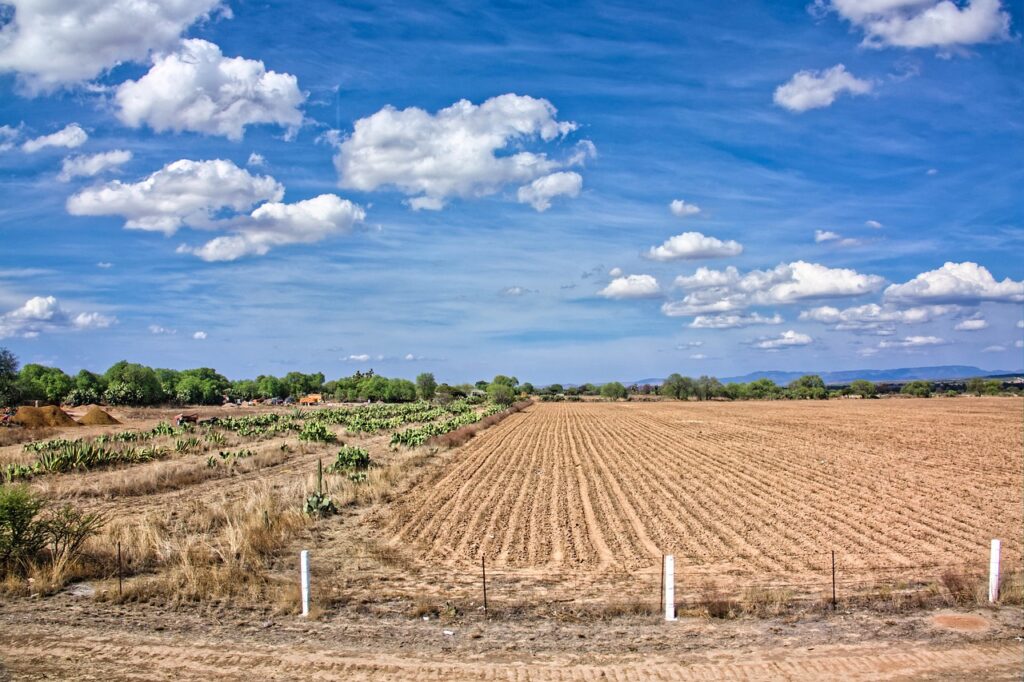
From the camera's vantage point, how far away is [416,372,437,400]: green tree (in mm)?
162625

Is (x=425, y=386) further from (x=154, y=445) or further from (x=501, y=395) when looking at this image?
(x=154, y=445)

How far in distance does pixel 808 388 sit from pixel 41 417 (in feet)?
509

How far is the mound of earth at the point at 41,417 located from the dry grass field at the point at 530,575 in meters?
29.5

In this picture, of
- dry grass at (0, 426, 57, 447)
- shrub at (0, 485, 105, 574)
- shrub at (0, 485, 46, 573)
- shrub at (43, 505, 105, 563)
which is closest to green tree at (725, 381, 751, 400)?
dry grass at (0, 426, 57, 447)

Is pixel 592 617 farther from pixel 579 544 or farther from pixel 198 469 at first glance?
pixel 198 469

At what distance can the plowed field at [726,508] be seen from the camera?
14.8 metres

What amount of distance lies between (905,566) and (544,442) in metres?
31.4

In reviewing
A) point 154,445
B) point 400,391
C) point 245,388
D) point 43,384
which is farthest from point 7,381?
point 245,388

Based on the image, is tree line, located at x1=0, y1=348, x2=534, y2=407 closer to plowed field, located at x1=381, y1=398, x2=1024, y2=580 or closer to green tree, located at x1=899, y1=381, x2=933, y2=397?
plowed field, located at x1=381, y1=398, x2=1024, y2=580

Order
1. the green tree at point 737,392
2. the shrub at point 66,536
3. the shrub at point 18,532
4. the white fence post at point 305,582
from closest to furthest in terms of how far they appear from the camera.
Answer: the white fence post at point 305,582, the shrub at point 18,532, the shrub at point 66,536, the green tree at point 737,392

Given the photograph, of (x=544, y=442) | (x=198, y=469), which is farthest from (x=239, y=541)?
(x=544, y=442)

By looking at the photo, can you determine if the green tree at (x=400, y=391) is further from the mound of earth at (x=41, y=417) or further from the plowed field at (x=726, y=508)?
the plowed field at (x=726, y=508)

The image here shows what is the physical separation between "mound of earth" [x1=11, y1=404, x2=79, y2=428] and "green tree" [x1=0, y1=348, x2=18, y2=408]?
19349mm

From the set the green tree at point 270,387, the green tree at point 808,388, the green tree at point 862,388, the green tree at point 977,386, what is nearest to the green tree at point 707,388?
the green tree at point 808,388
